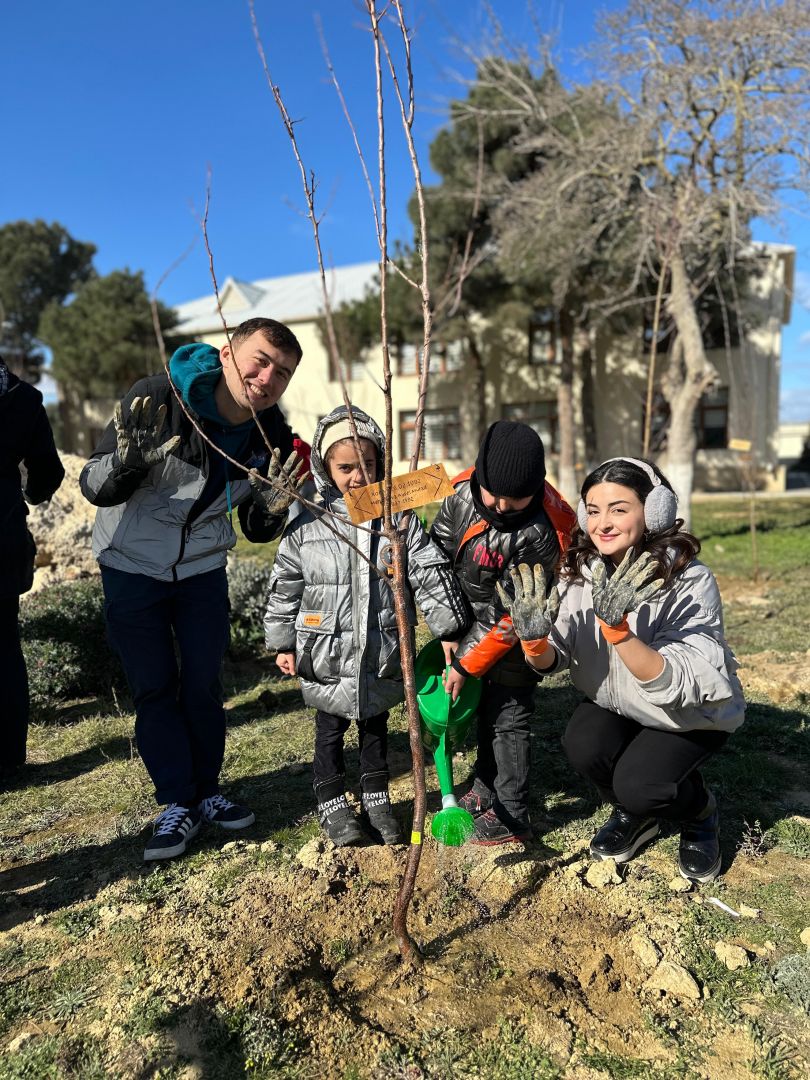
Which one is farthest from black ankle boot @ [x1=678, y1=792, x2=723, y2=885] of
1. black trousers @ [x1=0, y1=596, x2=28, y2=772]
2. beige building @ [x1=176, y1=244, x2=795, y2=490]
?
beige building @ [x1=176, y1=244, x2=795, y2=490]

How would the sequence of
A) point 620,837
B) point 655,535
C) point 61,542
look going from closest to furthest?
point 655,535 → point 620,837 → point 61,542

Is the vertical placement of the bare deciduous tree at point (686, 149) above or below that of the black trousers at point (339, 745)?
above

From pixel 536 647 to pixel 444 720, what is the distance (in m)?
0.51

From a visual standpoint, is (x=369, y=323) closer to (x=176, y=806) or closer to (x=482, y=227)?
(x=482, y=227)

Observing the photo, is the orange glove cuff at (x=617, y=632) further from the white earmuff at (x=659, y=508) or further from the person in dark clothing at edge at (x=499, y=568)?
the person in dark clothing at edge at (x=499, y=568)

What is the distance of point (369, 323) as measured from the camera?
20.3m

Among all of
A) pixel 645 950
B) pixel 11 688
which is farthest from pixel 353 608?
pixel 11 688

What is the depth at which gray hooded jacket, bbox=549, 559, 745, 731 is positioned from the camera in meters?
2.07

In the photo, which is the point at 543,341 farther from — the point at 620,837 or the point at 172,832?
the point at 172,832

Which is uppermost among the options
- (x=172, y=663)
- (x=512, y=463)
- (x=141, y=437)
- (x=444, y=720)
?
(x=141, y=437)

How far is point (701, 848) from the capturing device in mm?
2346

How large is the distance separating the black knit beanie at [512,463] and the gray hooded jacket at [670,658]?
0.34 m

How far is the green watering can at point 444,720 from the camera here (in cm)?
216

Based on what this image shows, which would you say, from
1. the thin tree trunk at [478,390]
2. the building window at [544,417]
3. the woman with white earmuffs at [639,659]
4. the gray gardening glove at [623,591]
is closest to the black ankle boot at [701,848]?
the woman with white earmuffs at [639,659]
